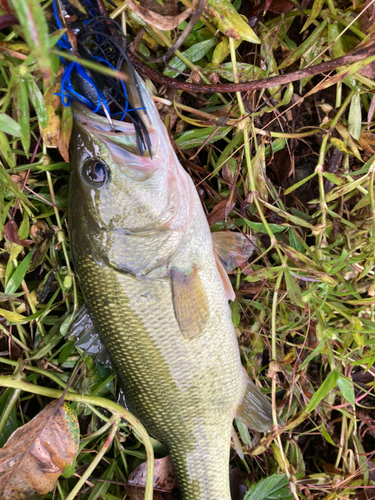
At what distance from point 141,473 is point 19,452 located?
62 cm

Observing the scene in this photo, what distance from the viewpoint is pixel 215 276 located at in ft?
5.05

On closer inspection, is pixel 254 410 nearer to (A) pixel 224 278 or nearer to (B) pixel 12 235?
(A) pixel 224 278

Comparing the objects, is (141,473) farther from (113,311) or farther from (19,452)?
(113,311)

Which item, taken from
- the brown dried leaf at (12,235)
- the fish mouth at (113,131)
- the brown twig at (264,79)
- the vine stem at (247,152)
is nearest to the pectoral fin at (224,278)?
the vine stem at (247,152)

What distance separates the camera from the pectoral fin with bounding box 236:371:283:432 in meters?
1.71

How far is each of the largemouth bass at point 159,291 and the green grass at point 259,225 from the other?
6.1 inches

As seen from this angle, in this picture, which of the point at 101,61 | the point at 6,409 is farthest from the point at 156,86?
the point at 6,409

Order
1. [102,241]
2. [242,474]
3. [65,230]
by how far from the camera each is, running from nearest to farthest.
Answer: [102,241] → [65,230] → [242,474]

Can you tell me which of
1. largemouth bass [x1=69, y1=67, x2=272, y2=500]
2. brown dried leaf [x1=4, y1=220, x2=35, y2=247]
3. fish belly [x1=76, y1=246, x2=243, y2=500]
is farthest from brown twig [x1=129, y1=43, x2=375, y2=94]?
brown dried leaf [x1=4, y1=220, x2=35, y2=247]

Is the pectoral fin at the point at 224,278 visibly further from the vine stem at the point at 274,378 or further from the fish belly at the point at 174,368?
the vine stem at the point at 274,378

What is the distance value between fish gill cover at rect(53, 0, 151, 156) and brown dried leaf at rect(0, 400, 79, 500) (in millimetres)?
1190

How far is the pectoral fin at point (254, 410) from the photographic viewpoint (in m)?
1.71

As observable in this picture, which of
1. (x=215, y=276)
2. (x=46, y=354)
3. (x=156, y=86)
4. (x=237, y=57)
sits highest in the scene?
(x=237, y=57)

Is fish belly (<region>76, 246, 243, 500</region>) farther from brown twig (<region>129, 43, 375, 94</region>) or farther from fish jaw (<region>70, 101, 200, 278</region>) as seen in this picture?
brown twig (<region>129, 43, 375, 94</region>)
